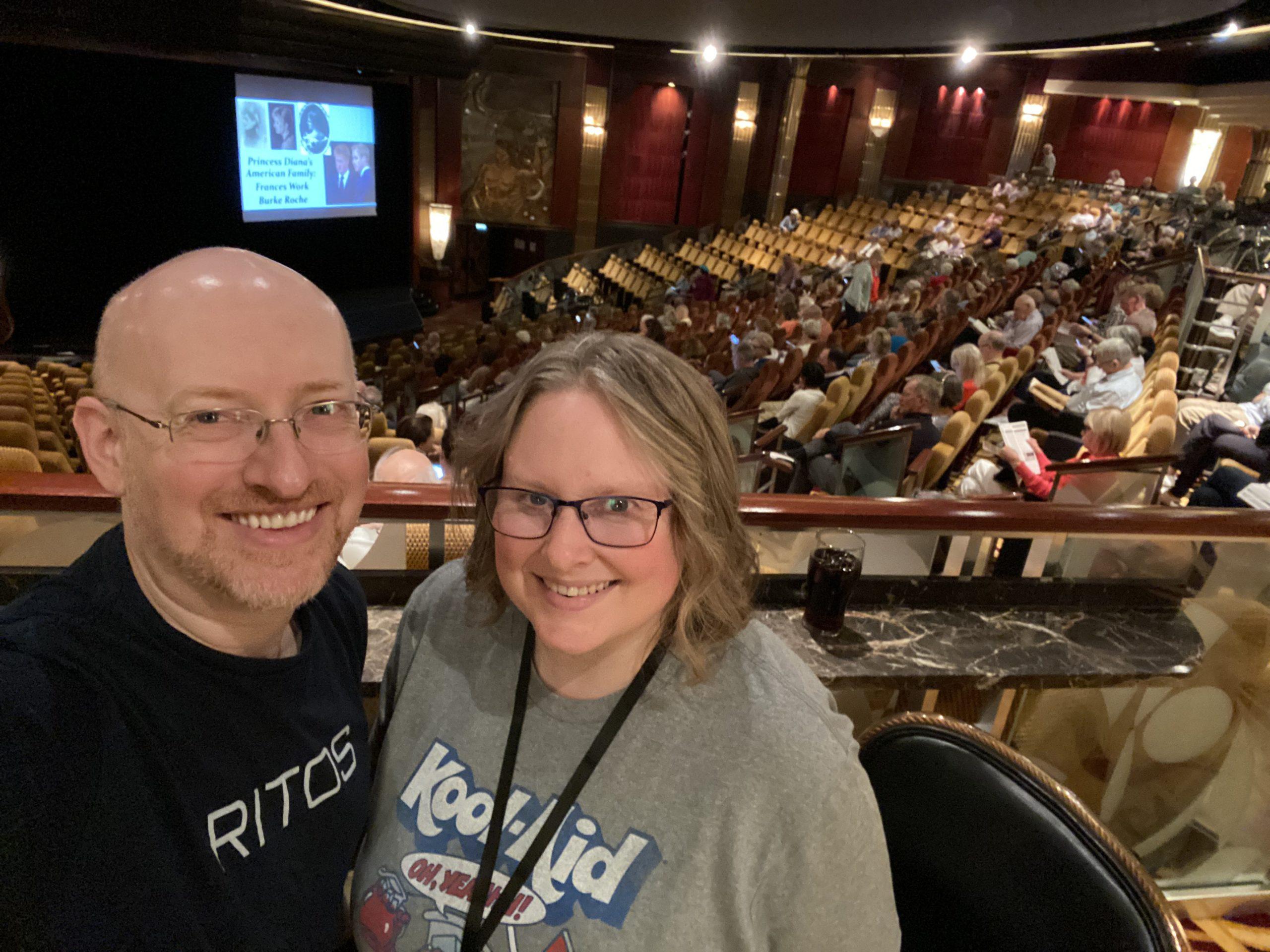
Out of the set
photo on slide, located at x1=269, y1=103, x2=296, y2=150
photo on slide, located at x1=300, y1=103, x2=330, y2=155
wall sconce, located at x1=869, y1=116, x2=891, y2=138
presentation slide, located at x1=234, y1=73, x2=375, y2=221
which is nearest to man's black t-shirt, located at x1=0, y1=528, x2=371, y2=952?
presentation slide, located at x1=234, y1=73, x2=375, y2=221

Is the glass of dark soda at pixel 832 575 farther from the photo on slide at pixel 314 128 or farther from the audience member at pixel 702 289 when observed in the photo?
the photo on slide at pixel 314 128

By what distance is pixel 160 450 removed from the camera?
835mm

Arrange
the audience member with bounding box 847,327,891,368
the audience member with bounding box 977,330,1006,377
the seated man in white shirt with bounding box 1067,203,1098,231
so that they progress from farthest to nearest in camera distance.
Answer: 1. the seated man in white shirt with bounding box 1067,203,1098,231
2. the audience member with bounding box 847,327,891,368
3. the audience member with bounding box 977,330,1006,377

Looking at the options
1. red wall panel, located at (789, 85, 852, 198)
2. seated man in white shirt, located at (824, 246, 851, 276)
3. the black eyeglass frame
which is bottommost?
seated man in white shirt, located at (824, 246, 851, 276)

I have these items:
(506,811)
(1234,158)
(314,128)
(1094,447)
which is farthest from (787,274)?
(1234,158)

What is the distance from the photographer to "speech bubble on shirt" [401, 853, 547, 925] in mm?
971

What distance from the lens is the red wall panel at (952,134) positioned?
54.7 feet

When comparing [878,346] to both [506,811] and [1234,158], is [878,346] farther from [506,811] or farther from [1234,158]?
[1234,158]

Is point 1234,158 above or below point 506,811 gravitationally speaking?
above

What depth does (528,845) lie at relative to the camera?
997 millimetres

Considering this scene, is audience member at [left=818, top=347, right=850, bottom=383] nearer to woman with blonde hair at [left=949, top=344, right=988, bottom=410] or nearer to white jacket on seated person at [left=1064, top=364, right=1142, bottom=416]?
woman with blonde hair at [left=949, top=344, right=988, bottom=410]

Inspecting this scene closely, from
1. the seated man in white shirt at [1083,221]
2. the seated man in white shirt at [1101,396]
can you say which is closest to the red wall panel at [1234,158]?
the seated man in white shirt at [1083,221]

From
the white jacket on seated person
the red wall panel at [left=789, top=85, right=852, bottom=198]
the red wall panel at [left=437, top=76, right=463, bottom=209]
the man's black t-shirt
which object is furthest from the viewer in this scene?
the red wall panel at [left=789, top=85, right=852, bottom=198]

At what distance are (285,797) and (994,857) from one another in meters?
0.92
